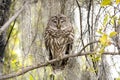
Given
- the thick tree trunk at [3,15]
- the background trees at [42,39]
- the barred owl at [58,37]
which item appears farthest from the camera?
the barred owl at [58,37]

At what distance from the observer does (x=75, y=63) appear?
487cm

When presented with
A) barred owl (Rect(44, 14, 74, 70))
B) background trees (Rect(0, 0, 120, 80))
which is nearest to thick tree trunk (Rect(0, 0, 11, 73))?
background trees (Rect(0, 0, 120, 80))

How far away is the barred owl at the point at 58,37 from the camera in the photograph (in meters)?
4.69

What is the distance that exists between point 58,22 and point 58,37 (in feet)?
0.84

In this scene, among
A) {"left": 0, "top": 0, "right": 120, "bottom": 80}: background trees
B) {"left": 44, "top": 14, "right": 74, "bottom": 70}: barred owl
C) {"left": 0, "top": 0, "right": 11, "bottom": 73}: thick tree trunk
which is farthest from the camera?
{"left": 44, "top": 14, "right": 74, "bottom": 70}: barred owl

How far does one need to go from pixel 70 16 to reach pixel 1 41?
92cm

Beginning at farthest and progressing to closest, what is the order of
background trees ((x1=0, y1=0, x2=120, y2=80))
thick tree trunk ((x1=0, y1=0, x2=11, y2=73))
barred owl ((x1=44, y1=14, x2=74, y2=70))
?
barred owl ((x1=44, y1=14, x2=74, y2=70)), background trees ((x1=0, y1=0, x2=120, y2=80)), thick tree trunk ((x1=0, y1=0, x2=11, y2=73))

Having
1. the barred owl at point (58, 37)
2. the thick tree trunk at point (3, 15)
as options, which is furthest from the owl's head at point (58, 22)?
the thick tree trunk at point (3, 15)

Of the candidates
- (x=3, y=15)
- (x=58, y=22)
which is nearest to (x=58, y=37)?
(x=58, y=22)

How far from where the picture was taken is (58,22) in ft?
16.2

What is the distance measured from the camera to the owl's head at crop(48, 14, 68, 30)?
4700 millimetres

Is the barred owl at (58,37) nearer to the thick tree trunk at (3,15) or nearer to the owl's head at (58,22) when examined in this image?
the owl's head at (58,22)

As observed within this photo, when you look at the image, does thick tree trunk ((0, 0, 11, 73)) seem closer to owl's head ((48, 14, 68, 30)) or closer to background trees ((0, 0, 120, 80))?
background trees ((0, 0, 120, 80))

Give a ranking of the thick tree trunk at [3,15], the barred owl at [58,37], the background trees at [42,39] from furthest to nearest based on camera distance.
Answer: the barred owl at [58,37], the background trees at [42,39], the thick tree trunk at [3,15]
